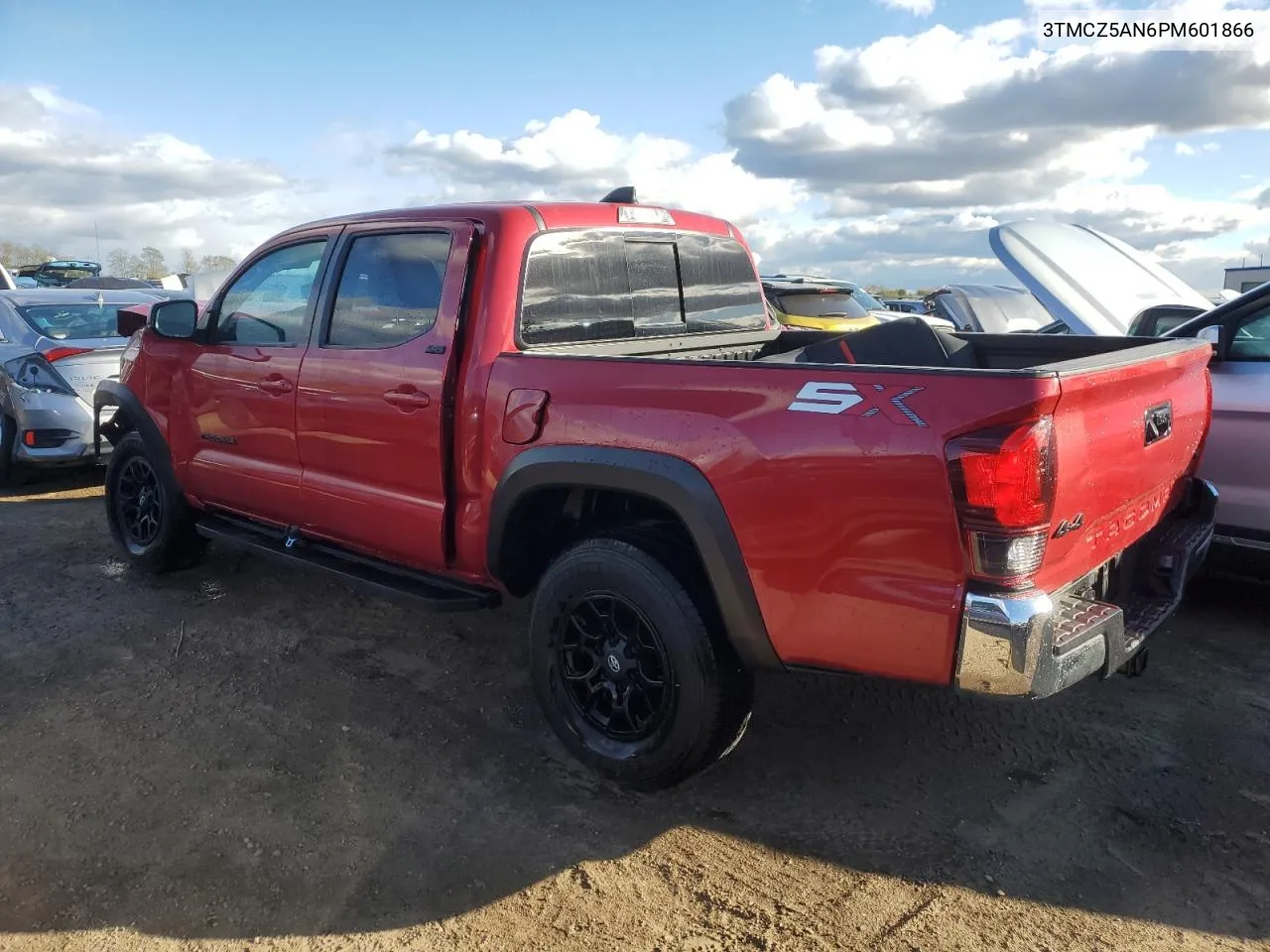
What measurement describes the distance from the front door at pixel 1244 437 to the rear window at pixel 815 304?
7.07 metres

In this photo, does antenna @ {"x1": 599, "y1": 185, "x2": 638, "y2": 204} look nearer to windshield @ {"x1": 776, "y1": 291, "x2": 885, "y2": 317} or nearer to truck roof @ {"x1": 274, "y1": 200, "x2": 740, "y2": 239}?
truck roof @ {"x1": 274, "y1": 200, "x2": 740, "y2": 239}

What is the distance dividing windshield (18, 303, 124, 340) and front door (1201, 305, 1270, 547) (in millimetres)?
7394

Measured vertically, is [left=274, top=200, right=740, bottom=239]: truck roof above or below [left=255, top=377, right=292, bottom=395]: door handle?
above

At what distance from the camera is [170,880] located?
8.96ft

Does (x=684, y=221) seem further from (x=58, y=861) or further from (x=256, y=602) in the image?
(x=58, y=861)

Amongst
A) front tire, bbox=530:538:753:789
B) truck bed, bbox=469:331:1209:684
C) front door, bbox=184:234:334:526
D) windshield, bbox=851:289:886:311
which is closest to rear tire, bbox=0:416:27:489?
front door, bbox=184:234:334:526

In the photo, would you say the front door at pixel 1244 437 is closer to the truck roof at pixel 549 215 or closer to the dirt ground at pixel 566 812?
the dirt ground at pixel 566 812

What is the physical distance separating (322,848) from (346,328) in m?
2.06

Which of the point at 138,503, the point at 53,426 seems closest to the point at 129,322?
the point at 138,503

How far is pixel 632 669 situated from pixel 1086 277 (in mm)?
4382

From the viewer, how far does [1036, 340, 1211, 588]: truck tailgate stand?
2426 mm

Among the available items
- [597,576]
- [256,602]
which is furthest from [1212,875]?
[256,602]

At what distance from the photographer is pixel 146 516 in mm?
5363

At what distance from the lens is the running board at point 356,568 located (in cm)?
357
